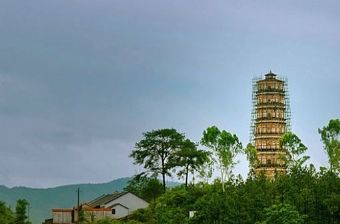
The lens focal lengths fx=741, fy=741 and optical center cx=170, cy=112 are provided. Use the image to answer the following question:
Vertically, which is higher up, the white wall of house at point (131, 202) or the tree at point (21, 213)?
the white wall of house at point (131, 202)

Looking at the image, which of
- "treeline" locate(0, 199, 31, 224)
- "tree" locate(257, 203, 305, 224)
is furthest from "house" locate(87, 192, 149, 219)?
"tree" locate(257, 203, 305, 224)

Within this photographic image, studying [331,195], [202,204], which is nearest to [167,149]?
[202,204]

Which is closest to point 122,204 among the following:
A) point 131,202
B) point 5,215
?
point 131,202

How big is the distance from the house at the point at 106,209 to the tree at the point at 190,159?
4996mm

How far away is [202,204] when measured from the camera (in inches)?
1784

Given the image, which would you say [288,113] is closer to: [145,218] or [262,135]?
[262,135]

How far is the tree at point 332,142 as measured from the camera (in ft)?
209

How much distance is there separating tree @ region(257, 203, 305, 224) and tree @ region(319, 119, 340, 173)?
2279cm

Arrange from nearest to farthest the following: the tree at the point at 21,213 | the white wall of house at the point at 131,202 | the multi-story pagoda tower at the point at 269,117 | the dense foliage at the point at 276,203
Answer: the dense foliage at the point at 276,203 → the tree at the point at 21,213 → the white wall of house at the point at 131,202 → the multi-story pagoda tower at the point at 269,117

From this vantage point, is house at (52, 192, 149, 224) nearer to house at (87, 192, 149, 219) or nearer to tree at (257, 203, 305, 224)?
house at (87, 192, 149, 219)

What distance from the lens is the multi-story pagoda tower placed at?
94.3m

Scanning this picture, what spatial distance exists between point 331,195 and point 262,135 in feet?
176

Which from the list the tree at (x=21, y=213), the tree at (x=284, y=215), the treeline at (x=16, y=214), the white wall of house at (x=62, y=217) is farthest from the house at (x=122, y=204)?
the tree at (x=284, y=215)

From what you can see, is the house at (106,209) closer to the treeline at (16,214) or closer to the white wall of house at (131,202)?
the white wall of house at (131,202)
